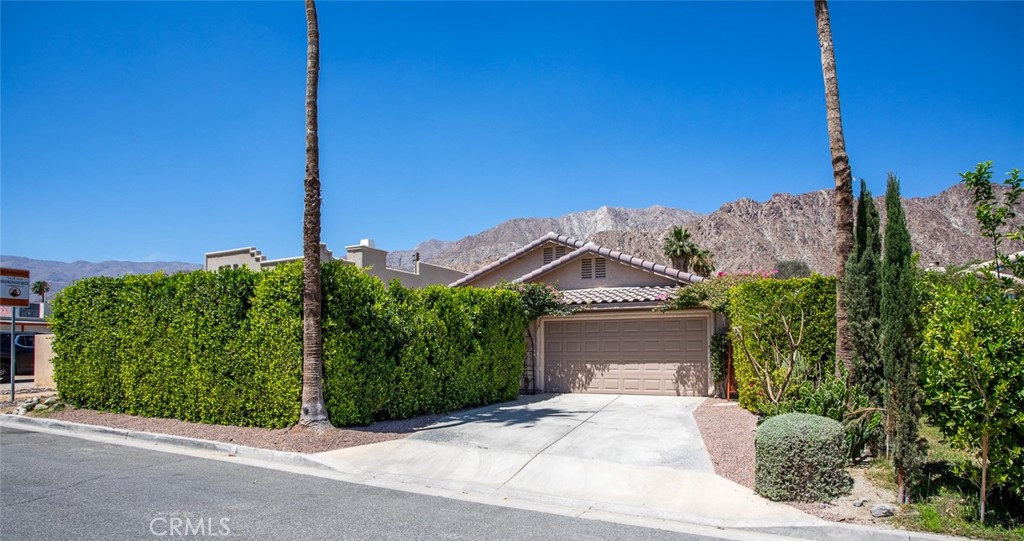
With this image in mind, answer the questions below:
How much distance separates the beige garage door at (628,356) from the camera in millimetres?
16844

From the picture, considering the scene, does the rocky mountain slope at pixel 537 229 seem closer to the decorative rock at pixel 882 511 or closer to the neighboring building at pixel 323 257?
the neighboring building at pixel 323 257

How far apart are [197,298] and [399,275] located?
19.8 meters

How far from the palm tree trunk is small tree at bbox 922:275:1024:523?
28.0 ft

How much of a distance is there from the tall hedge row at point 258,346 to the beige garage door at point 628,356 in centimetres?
388

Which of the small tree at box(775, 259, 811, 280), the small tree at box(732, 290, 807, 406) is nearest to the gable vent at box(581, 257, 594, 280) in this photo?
the small tree at box(732, 290, 807, 406)

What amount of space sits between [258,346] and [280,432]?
5.31 feet

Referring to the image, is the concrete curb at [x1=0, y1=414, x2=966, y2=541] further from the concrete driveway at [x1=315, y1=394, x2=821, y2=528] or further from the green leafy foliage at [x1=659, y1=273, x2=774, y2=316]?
the green leafy foliage at [x1=659, y1=273, x2=774, y2=316]

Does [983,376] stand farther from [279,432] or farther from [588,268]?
[588,268]

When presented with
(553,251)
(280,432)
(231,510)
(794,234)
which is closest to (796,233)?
(794,234)

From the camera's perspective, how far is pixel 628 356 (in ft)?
57.6

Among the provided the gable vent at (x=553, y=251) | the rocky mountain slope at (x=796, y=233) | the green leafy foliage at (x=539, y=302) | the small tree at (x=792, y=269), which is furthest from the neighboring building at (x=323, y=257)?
the small tree at (x=792, y=269)

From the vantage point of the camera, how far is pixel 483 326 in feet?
48.9

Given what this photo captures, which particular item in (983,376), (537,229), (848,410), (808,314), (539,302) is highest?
(537,229)

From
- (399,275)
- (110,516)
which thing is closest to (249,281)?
(110,516)
